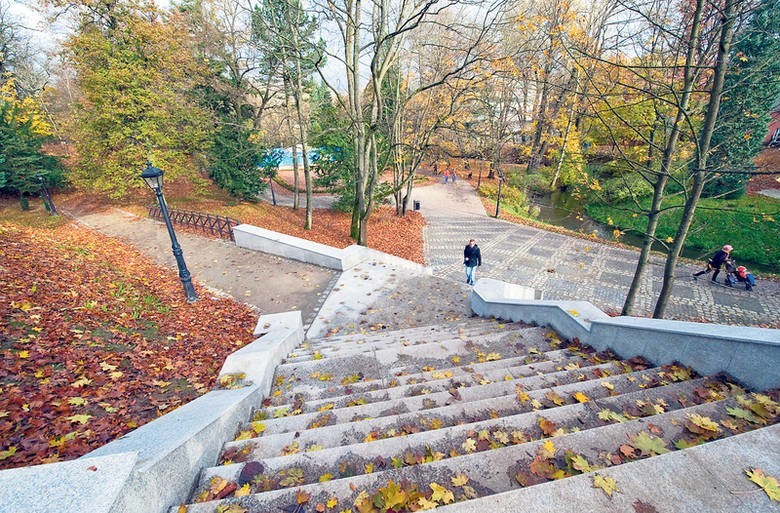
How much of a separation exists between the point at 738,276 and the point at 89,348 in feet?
55.2

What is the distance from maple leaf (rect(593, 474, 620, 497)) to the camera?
190 centimetres

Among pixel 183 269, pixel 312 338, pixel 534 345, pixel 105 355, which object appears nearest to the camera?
pixel 105 355

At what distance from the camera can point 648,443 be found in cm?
229

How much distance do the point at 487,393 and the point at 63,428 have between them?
4.04m

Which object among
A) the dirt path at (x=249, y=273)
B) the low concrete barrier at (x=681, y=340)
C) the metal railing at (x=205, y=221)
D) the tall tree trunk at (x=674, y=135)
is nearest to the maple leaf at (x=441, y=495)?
the low concrete barrier at (x=681, y=340)

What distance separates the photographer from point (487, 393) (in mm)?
3488

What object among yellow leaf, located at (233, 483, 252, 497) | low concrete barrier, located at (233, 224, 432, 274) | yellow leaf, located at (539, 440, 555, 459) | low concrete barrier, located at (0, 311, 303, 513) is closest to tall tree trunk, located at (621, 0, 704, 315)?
yellow leaf, located at (539, 440, 555, 459)

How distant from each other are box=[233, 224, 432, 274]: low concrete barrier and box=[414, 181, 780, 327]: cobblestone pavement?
411 cm

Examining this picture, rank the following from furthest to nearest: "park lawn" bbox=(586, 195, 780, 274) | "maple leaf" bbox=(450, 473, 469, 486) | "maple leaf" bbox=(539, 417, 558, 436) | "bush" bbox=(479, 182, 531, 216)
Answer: "bush" bbox=(479, 182, 531, 216) < "park lawn" bbox=(586, 195, 780, 274) < "maple leaf" bbox=(539, 417, 558, 436) < "maple leaf" bbox=(450, 473, 469, 486)

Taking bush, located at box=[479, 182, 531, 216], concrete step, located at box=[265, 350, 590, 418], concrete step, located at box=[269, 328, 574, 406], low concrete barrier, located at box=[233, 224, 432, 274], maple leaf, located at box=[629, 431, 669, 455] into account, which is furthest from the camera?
bush, located at box=[479, 182, 531, 216]

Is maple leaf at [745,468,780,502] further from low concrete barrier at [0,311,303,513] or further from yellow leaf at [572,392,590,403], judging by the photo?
low concrete barrier at [0,311,303,513]

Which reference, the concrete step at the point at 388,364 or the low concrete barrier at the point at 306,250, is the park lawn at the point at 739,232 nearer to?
the low concrete barrier at the point at 306,250

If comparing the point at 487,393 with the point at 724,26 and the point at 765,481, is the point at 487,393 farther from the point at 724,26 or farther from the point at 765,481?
the point at 724,26

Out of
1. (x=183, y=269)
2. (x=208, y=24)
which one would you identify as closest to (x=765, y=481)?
(x=183, y=269)
